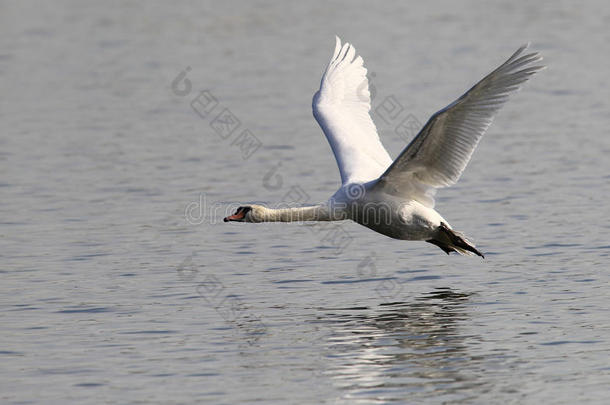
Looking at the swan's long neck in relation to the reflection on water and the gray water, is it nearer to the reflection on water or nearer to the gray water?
the gray water

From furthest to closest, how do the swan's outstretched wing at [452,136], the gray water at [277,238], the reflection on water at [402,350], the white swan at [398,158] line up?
the white swan at [398,158] < the swan's outstretched wing at [452,136] < the gray water at [277,238] < the reflection on water at [402,350]

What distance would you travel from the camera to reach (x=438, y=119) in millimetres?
11508

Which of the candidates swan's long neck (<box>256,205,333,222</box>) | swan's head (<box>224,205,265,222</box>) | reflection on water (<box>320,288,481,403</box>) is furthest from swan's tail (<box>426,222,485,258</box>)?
swan's head (<box>224,205,265,222</box>)

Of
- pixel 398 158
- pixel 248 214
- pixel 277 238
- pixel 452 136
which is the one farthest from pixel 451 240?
pixel 277 238

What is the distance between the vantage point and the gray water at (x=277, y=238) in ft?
34.6

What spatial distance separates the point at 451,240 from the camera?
13430 mm

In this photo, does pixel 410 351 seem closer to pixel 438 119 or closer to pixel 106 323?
pixel 438 119

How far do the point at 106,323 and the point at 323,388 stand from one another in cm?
316

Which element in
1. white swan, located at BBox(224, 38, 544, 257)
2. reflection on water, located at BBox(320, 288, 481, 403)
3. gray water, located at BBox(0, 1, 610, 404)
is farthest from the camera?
white swan, located at BBox(224, 38, 544, 257)

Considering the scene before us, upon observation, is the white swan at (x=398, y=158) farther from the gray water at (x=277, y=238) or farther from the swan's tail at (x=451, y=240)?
the gray water at (x=277, y=238)

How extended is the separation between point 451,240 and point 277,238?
3304 mm

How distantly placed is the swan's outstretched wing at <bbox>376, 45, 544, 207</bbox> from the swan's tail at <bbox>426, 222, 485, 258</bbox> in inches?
16.3

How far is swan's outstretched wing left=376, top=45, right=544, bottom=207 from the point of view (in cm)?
1145

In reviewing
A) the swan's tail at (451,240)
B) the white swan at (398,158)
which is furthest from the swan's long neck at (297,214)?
the swan's tail at (451,240)
